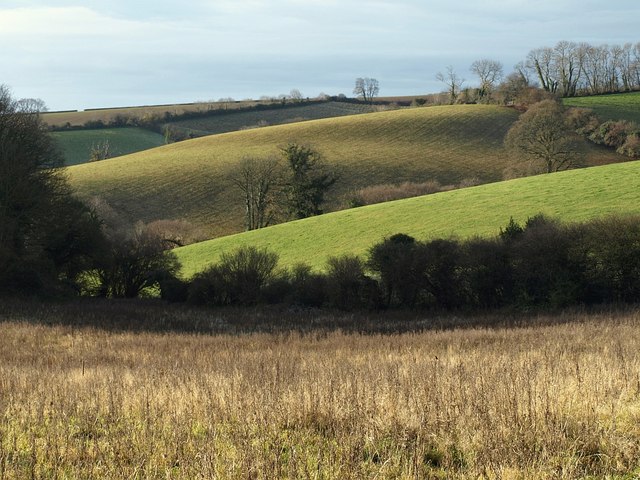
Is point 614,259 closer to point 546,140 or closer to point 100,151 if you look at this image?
point 546,140

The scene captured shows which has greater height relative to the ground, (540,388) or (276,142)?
(276,142)

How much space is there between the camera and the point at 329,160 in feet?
268

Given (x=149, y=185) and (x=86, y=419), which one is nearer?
(x=86, y=419)

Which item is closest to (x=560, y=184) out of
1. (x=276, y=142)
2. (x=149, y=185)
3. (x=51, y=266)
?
(x=51, y=266)

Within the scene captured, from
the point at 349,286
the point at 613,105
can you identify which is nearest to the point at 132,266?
the point at 349,286

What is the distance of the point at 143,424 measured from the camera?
696cm

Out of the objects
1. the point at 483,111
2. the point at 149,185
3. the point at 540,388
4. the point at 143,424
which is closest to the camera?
the point at 143,424

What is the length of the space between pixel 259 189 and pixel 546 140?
28782mm

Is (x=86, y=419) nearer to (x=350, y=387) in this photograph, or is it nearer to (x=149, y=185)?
(x=350, y=387)

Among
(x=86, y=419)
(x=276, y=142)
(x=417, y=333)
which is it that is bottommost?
(x=417, y=333)

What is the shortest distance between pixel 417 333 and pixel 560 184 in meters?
30.8

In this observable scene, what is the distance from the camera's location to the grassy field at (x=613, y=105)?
87812mm

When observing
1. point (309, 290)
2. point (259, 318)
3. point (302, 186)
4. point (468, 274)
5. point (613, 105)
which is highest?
point (613, 105)

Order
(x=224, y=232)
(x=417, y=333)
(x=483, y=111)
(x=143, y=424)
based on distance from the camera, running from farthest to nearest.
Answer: (x=483, y=111) < (x=224, y=232) < (x=417, y=333) < (x=143, y=424)
